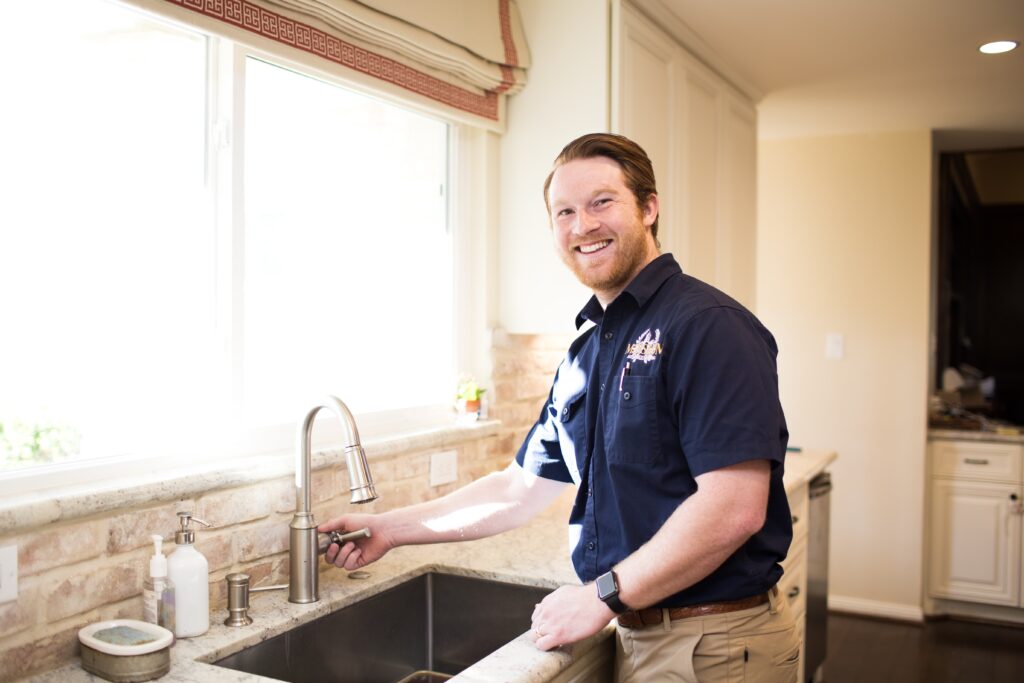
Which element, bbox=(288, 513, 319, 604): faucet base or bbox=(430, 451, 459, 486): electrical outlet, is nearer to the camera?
bbox=(288, 513, 319, 604): faucet base

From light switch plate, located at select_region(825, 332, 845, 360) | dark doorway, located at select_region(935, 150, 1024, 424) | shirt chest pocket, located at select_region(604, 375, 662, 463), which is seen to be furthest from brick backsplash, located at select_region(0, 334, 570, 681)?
dark doorway, located at select_region(935, 150, 1024, 424)

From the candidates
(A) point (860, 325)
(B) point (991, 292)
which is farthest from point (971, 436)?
(B) point (991, 292)

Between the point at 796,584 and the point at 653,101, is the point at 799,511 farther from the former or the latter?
the point at 653,101

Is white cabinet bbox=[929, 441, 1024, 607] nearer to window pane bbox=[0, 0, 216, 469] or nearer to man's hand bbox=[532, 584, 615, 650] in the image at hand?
man's hand bbox=[532, 584, 615, 650]

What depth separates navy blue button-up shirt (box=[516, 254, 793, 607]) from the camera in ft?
4.97

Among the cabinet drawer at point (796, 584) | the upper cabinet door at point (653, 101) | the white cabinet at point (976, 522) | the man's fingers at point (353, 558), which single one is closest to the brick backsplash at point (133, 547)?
the man's fingers at point (353, 558)

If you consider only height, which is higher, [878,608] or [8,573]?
[8,573]

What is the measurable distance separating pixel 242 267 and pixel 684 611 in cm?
116

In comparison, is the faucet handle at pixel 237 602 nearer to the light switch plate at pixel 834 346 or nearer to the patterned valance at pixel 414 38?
the patterned valance at pixel 414 38

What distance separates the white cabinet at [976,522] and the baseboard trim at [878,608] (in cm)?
16

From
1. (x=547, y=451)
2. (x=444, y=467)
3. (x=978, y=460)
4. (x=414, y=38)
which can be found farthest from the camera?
(x=978, y=460)

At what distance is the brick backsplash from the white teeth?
→ 31.6 inches

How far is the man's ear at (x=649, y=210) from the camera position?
1.82 m

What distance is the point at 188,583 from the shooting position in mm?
1641
